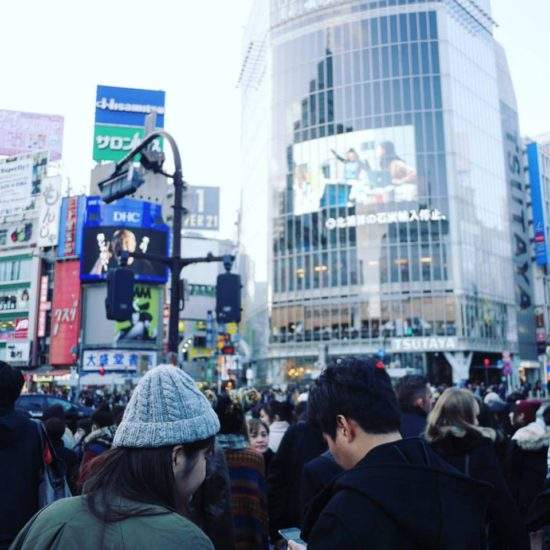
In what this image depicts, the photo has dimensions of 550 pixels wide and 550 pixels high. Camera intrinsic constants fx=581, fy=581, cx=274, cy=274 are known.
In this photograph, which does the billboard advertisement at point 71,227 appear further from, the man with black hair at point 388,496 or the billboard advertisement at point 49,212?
the man with black hair at point 388,496

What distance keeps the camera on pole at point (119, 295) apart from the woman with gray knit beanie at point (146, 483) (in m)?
7.32

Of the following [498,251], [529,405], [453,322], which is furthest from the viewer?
[498,251]

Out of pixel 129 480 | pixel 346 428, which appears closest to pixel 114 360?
pixel 346 428

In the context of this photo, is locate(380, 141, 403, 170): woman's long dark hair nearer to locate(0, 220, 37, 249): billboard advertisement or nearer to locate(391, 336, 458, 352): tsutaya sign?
locate(391, 336, 458, 352): tsutaya sign

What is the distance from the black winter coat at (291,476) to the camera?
19.1 ft

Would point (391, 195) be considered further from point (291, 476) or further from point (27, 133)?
point (291, 476)

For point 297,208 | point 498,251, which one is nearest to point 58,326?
point 297,208

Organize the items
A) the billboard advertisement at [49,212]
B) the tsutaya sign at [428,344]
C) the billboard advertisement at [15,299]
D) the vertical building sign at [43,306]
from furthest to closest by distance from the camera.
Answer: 1. the billboard advertisement at [15,299]
2. the vertical building sign at [43,306]
3. the billboard advertisement at [49,212]
4. the tsutaya sign at [428,344]

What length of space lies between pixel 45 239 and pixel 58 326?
37.8 feet

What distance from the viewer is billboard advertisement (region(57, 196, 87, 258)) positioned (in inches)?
2660

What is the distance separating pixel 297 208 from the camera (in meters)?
63.8

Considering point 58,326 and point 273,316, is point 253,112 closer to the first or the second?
point 273,316

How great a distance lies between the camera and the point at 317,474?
12.4 ft

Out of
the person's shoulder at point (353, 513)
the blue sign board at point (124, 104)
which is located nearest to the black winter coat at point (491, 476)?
the person's shoulder at point (353, 513)
